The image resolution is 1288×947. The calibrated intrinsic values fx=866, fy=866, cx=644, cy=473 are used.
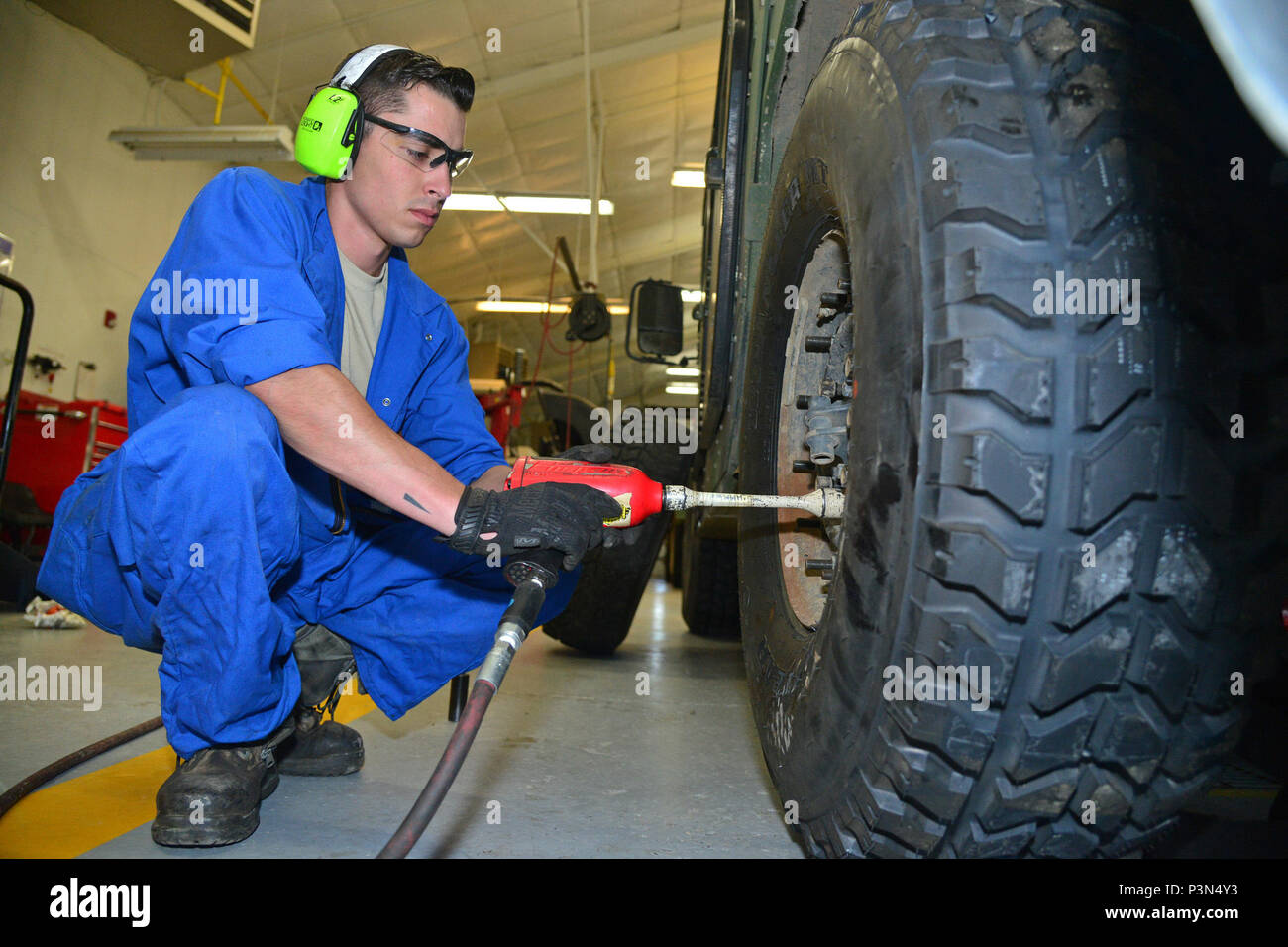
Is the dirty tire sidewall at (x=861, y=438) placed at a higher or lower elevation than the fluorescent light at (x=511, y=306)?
A: lower

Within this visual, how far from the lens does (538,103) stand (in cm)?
951

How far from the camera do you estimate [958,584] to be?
2.44 ft

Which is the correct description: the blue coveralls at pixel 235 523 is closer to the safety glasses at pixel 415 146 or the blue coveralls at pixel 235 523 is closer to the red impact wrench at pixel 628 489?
the safety glasses at pixel 415 146

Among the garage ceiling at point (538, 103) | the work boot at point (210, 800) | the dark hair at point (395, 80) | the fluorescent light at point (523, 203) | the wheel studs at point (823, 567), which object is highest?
the garage ceiling at point (538, 103)

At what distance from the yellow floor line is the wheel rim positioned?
1012 millimetres

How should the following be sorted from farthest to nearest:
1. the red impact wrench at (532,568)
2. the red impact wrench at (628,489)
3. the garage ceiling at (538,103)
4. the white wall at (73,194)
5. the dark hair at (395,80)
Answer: the garage ceiling at (538,103)
the white wall at (73,194)
the dark hair at (395,80)
the red impact wrench at (628,489)
the red impact wrench at (532,568)

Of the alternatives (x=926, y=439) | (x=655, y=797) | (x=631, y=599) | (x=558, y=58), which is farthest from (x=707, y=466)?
(x=558, y=58)

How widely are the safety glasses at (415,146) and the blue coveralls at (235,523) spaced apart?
188 millimetres

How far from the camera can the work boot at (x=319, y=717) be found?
1.56m

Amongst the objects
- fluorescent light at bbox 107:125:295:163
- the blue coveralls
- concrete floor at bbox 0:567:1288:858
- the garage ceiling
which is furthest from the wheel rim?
the garage ceiling

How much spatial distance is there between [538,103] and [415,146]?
877 centimetres

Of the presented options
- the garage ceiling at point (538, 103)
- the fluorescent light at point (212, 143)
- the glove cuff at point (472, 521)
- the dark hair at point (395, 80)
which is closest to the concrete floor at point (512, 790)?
the glove cuff at point (472, 521)

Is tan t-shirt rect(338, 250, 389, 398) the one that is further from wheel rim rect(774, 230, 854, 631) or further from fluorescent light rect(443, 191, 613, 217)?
fluorescent light rect(443, 191, 613, 217)

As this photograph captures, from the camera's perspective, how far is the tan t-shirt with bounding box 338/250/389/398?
1.63m
